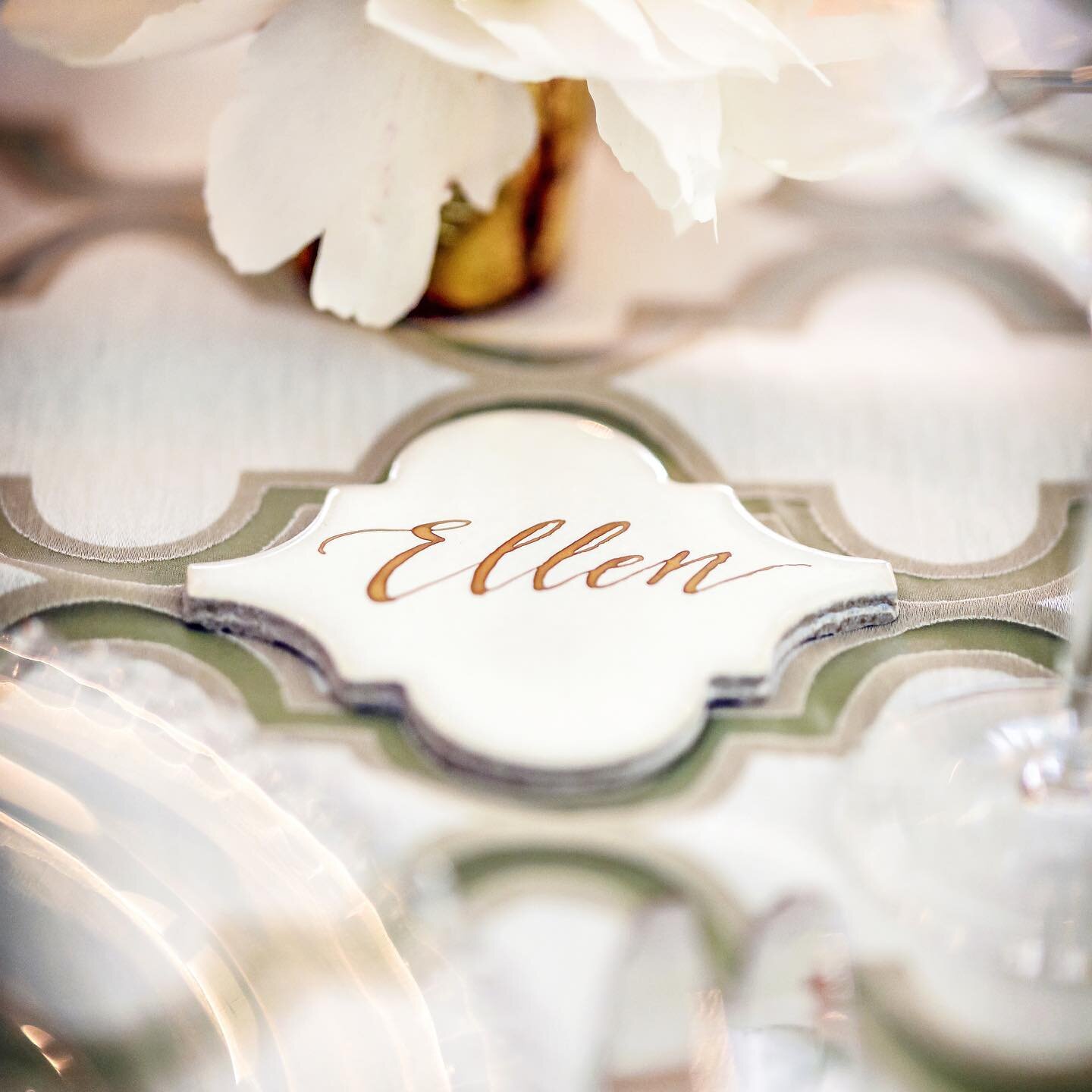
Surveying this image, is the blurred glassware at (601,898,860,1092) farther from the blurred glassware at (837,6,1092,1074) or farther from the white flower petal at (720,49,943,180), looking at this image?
the white flower petal at (720,49,943,180)

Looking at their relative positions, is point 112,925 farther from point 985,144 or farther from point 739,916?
point 985,144

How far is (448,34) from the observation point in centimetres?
22

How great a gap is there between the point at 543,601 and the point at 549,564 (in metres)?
0.01

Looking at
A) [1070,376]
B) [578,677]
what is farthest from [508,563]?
[1070,376]

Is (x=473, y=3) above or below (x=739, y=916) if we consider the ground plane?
above

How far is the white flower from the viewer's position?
0.21m

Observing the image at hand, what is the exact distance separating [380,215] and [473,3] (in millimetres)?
56

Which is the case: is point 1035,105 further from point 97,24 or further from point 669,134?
point 97,24

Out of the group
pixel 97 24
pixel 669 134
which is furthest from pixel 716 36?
pixel 97 24

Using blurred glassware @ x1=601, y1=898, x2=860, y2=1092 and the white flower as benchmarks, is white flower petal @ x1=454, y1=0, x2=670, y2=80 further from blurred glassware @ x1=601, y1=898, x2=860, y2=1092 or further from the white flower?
blurred glassware @ x1=601, y1=898, x2=860, y2=1092

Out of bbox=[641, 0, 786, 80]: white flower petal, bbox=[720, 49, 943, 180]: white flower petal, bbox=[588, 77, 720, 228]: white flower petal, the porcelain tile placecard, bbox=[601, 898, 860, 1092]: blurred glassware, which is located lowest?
bbox=[601, 898, 860, 1092]: blurred glassware

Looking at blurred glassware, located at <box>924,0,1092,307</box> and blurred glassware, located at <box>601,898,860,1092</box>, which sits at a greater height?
blurred glassware, located at <box>924,0,1092,307</box>

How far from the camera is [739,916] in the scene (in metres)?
0.19

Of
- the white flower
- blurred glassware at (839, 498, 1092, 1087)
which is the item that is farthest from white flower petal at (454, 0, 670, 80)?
blurred glassware at (839, 498, 1092, 1087)
